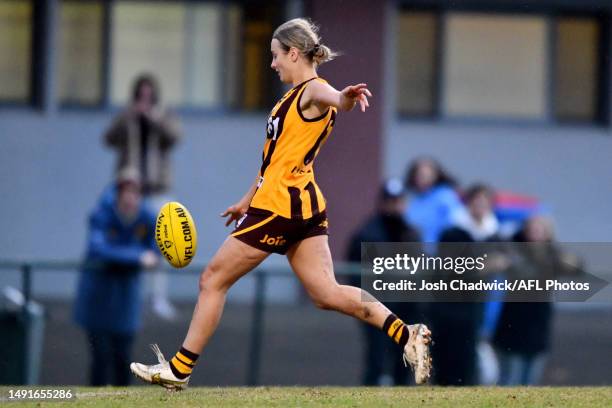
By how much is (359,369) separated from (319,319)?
0.76 meters

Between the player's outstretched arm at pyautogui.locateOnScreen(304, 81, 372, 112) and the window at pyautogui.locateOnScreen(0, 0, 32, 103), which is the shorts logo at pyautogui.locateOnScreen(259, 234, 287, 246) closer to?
the player's outstretched arm at pyautogui.locateOnScreen(304, 81, 372, 112)

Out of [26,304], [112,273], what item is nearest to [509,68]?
[112,273]

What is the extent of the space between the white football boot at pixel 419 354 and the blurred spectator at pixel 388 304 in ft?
13.4

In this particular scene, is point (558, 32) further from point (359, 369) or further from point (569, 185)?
point (359, 369)

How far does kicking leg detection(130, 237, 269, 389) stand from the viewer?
28.5 feet

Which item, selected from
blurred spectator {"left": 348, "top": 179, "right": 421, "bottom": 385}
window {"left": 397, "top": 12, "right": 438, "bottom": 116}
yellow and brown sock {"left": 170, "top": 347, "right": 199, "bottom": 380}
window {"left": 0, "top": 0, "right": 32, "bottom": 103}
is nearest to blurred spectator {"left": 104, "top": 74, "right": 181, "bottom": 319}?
window {"left": 0, "top": 0, "right": 32, "bottom": 103}

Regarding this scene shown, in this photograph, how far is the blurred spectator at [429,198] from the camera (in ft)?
47.4

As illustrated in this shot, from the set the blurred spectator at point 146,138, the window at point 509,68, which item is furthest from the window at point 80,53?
the window at point 509,68

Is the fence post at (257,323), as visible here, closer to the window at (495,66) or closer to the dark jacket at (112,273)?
the dark jacket at (112,273)

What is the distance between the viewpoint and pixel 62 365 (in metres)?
13.2

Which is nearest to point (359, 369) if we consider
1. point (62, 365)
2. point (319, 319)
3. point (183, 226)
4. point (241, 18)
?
point (319, 319)

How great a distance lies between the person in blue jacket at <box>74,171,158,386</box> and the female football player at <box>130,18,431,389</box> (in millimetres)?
3988

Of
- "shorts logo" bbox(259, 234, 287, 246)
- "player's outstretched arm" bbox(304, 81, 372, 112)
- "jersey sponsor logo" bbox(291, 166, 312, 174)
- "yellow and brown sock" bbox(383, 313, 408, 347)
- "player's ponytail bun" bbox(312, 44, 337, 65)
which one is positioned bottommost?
"yellow and brown sock" bbox(383, 313, 408, 347)

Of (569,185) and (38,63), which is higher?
(38,63)
